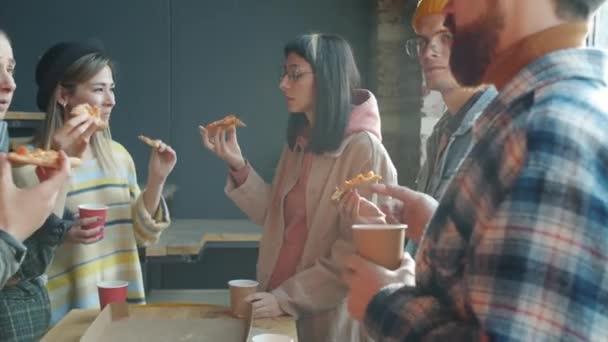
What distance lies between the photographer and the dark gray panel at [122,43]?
536cm

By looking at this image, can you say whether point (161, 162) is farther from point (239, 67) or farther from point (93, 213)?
point (239, 67)

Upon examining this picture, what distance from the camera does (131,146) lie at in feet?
18.0

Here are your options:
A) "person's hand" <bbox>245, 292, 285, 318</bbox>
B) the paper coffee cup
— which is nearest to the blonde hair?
"person's hand" <bbox>245, 292, 285, 318</bbox>

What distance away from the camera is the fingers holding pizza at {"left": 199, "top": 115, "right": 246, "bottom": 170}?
2.45 metres

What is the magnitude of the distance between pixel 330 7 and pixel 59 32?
7.35 feet

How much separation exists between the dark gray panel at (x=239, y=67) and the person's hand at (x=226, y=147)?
9.49 feet

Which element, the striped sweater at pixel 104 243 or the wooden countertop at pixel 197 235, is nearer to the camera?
the striped sweater at pixel 104 243

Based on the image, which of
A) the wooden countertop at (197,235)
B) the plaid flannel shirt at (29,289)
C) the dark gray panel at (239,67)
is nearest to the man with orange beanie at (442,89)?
the plaid flannel shirt at (29,289)

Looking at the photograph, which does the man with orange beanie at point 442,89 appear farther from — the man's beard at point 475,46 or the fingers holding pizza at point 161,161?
the man's beard at point 475,46

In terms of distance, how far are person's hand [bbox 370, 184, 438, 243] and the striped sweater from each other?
1.27 metres

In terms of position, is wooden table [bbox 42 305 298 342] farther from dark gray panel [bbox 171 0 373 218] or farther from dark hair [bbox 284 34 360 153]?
dark gray panel [bbox 171 0 373 218]

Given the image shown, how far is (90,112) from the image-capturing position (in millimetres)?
2404

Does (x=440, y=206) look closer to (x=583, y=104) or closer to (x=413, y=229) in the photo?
(x=583, y=104)

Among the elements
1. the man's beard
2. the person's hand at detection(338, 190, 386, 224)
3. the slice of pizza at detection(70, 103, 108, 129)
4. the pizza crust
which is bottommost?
the person's hand at detection(338, 190, 386, 224)
